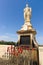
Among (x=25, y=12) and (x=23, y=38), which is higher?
(x=25, y=12)

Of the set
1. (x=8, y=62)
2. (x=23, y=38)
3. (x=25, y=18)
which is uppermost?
(x=25, y=18)

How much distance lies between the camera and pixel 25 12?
35.2ft

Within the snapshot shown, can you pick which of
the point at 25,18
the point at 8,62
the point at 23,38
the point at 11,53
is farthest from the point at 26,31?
the point at 8,62

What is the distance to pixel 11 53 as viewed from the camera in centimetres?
888

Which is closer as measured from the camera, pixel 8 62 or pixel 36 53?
pixel 8 62

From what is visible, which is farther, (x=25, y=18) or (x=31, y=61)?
(x=25, y=18)

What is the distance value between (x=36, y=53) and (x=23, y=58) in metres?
0.98

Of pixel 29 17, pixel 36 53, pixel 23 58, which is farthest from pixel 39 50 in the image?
pixel 29 17

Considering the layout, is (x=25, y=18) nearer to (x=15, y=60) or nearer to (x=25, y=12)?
(x=25, y=12)

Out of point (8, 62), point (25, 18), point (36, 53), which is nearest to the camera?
point (8, 62)

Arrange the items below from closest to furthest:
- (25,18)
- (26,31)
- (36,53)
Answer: (36,53)
(26,31)
(25,18)

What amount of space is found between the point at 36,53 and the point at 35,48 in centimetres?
32

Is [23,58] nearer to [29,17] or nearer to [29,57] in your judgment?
[29,57]

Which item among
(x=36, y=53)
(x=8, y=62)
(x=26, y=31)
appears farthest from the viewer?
(x=26, y=31)
